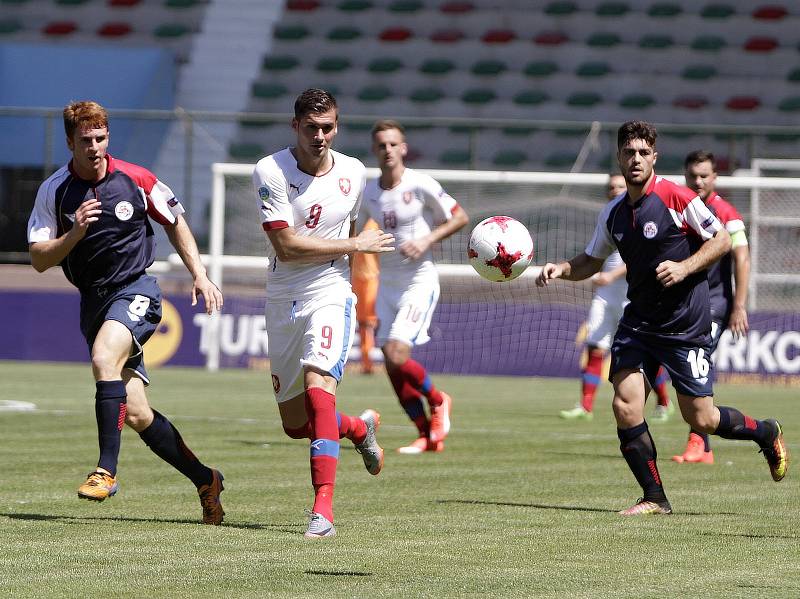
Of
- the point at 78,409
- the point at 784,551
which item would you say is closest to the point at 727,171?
the point at 78,409

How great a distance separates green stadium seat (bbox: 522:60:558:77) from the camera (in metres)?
30.0

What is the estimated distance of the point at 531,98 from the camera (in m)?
29.7

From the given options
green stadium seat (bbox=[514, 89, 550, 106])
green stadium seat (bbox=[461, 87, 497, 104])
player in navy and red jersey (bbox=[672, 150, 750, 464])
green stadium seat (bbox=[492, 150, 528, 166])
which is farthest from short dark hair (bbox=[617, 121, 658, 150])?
green stadium seat (bbox=[461, 87, 497, 104])

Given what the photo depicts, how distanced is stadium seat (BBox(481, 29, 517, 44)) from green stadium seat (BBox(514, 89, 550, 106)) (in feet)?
4.82

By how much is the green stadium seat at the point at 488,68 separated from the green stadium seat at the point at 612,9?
2311 millimetres

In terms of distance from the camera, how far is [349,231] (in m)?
8.07

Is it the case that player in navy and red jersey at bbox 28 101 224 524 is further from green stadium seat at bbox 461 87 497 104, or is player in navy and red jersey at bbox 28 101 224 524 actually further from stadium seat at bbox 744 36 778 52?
stadium seat at bbox 744 36 778 52

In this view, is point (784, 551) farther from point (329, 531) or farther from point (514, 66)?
point (514, 66)

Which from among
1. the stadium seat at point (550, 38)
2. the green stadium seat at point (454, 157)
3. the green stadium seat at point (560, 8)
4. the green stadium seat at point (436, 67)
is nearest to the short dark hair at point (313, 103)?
the green stadium seat at point (454, 157)

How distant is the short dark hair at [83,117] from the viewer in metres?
7.73

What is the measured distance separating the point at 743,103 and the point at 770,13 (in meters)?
2.24

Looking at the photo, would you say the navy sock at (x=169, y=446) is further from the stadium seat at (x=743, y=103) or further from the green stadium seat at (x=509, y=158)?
the stadium seat at (x=743, y=103)

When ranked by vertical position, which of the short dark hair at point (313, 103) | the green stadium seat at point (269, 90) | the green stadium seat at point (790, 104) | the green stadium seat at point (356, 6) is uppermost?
the green stadium seat at point (356, 6)

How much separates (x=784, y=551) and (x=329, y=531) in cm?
214
